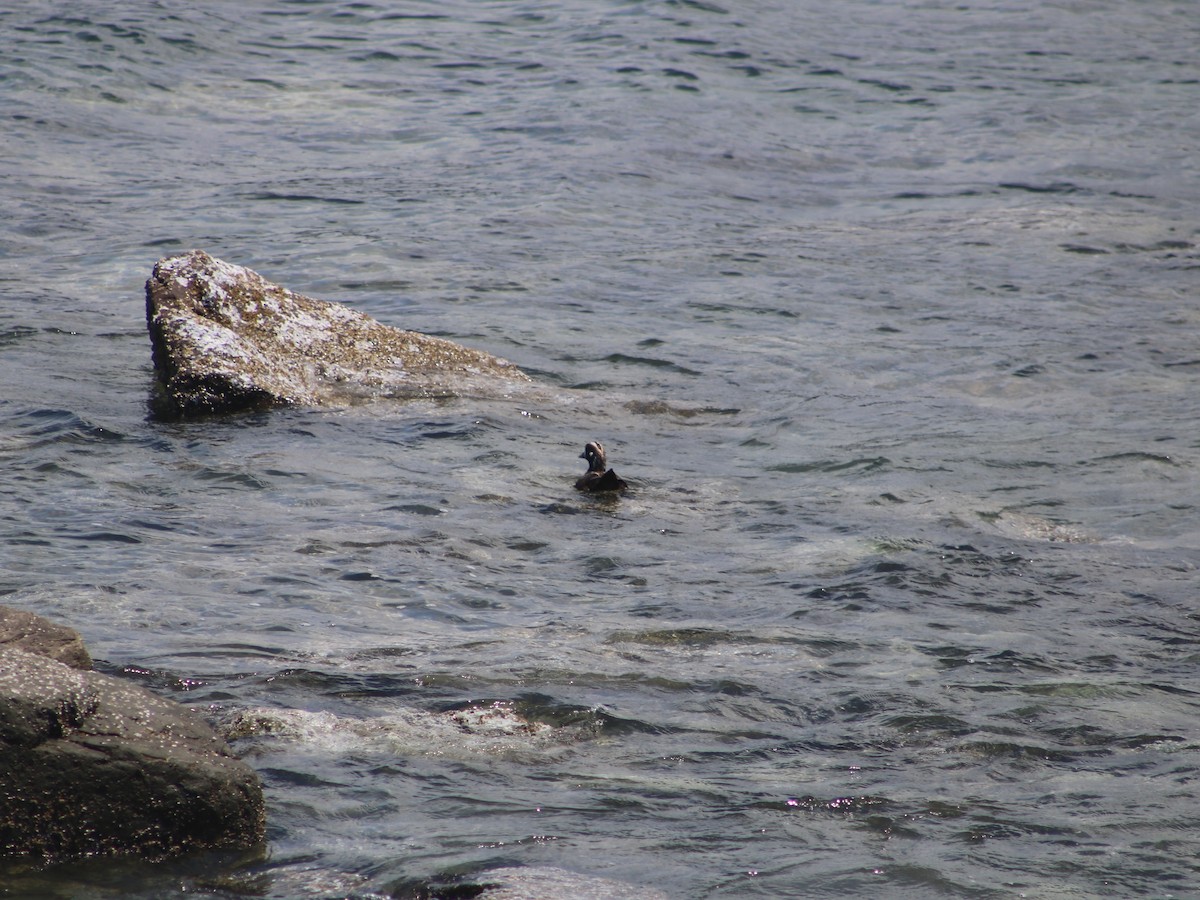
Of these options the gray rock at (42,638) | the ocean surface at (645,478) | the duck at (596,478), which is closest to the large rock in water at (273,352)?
the ocean surface at (645,478)

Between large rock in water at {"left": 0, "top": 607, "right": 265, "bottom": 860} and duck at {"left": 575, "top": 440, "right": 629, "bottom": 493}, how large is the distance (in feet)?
13.2

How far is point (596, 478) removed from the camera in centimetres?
844

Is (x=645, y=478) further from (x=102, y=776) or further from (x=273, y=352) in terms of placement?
(x=102, y=776)

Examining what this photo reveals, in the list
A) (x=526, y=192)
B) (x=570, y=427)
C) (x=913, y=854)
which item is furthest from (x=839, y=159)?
(x=913, y=854)

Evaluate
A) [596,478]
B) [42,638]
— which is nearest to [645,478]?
[596,478]

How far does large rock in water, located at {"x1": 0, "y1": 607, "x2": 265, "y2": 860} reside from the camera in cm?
432

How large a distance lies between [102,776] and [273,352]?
592 cm

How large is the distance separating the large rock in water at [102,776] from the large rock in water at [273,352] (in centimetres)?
502

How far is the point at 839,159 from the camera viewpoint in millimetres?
18062

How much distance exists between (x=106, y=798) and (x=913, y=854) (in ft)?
8.30

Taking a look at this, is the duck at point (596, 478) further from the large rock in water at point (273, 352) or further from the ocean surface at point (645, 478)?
the large rock in water at point (273, 352)

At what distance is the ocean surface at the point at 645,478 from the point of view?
5.00m

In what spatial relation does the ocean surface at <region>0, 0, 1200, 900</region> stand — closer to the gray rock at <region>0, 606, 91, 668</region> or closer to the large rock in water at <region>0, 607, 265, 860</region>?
the large rock in water at <region>0, 607, 265, 860</region>

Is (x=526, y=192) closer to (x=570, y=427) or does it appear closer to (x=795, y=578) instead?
(x=570, y=427)
